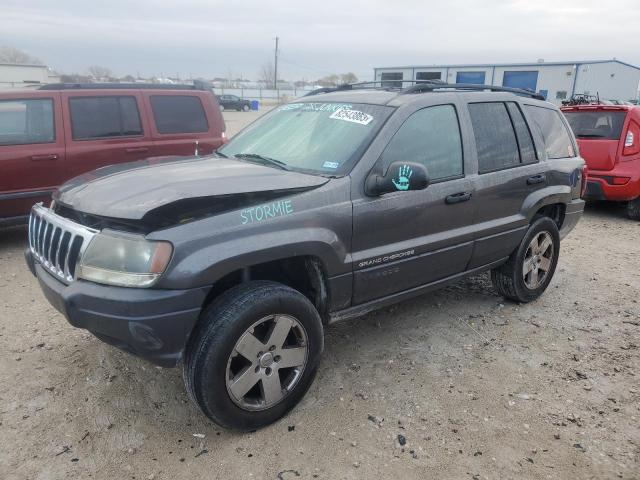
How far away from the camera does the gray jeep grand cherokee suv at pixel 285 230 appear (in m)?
2.46

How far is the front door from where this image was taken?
316 cm

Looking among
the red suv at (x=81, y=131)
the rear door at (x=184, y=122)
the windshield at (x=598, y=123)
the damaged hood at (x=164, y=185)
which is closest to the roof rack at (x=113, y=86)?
the red suv at (x=81, y=131)

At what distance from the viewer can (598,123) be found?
8055 mm

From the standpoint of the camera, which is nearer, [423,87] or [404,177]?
[404,177]

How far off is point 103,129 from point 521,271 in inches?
199

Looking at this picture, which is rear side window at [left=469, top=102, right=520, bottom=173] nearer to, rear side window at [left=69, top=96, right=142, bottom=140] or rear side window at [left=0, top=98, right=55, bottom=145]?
rear side window at [left=69, top=96, right=142, bottom=140]

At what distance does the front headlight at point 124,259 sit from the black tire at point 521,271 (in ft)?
10.3

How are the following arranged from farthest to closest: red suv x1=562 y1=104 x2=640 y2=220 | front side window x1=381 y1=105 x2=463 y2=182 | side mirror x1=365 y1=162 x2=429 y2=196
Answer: red suv x1=562 y1=104 x2=640 y2=220 → front side window x1=381 y1=105 x2=463 y2=182 → side mirror x1=365 y1=162 x2=429 y2=196

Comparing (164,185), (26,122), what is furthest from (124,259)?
(26,122)

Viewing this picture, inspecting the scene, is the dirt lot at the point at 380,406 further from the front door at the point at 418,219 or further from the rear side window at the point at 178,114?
the rear side window at the point at 178,114

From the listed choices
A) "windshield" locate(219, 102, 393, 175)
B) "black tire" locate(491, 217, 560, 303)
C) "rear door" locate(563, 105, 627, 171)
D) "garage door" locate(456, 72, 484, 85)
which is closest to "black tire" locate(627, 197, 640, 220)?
"rear door" locate(563, 105, 627, 171)

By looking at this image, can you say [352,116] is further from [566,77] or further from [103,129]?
[566,77]

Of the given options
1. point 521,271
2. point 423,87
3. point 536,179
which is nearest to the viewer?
point 423,87

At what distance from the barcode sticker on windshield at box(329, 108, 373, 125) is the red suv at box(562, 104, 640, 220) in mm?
5877
